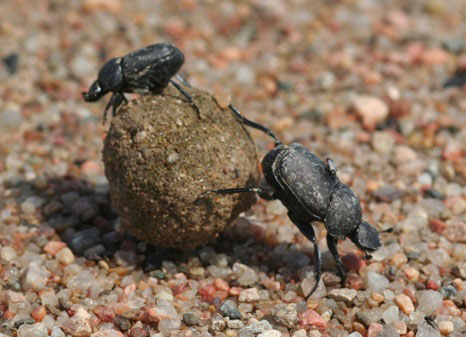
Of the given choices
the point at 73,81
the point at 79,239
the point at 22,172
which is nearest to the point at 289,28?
the point at 73,81

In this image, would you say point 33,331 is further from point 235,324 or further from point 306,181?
point 306,181

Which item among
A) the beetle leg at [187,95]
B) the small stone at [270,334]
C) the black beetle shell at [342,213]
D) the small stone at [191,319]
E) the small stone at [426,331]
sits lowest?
the small stone at [426,331]

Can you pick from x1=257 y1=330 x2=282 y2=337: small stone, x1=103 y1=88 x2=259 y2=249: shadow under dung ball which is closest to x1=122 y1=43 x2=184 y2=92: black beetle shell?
x1=103 y1=88 x2=259 y2=249: shadow under dung ball

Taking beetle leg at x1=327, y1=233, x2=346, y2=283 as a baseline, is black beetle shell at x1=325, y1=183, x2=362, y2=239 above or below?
above

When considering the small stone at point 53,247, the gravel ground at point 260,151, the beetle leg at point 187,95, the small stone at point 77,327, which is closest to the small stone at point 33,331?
the gravel ground at point 260,151

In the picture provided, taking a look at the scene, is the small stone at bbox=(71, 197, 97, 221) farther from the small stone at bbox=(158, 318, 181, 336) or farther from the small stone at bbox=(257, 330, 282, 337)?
the small stone at bbox=(257, 330, 282, 337)

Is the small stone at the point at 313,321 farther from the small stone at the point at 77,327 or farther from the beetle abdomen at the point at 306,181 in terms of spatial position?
the small stone at the point at 77,327

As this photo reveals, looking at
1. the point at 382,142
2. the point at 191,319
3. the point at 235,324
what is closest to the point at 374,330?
the point at 235,324
